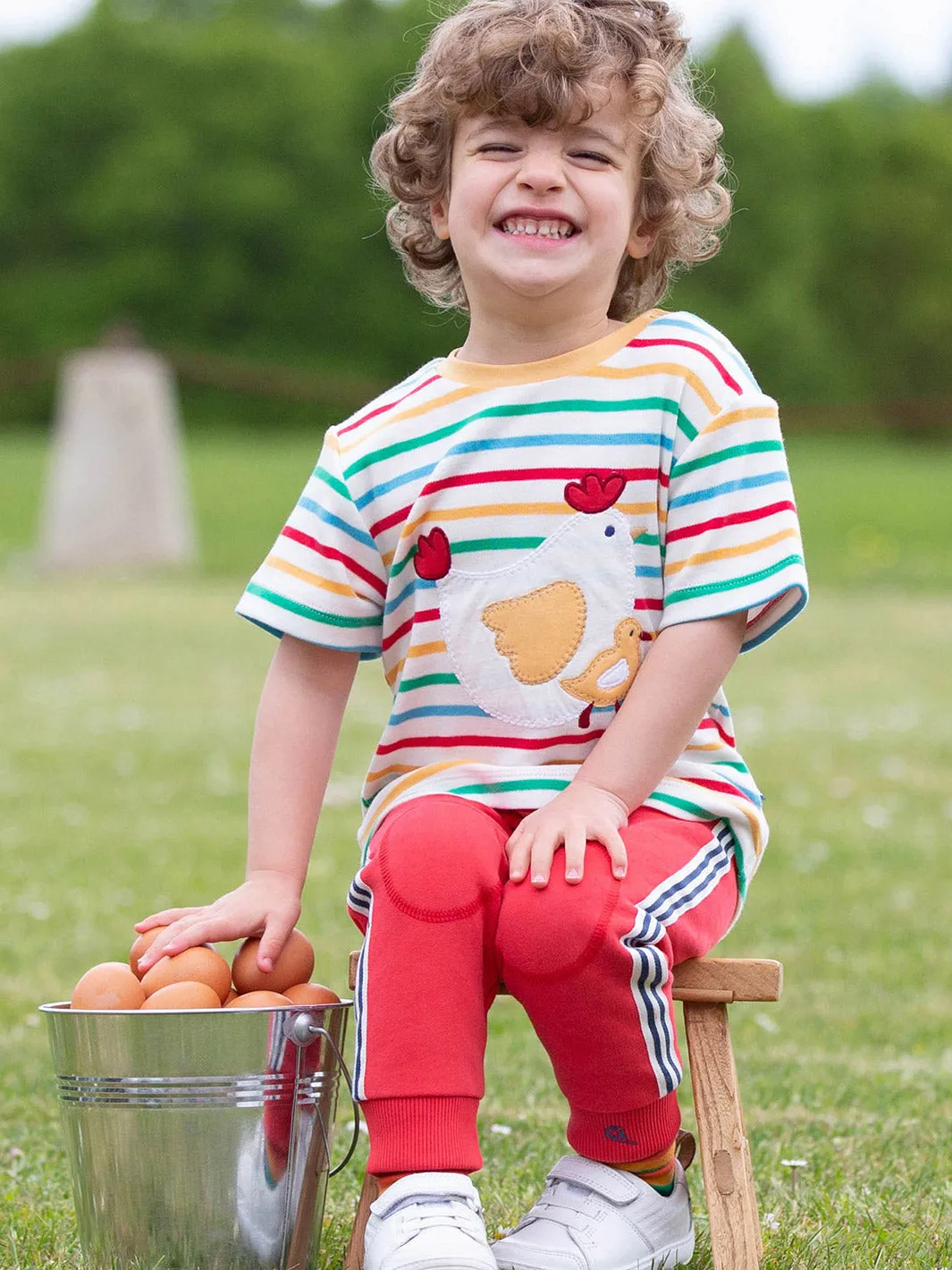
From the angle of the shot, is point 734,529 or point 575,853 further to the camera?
point 734,529

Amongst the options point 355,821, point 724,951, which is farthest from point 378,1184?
point 355,821

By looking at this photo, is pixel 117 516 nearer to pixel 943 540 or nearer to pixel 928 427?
pixel 943 540

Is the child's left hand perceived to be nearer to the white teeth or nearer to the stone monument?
the white teeth

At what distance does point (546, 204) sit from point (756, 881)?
3468 millimetres

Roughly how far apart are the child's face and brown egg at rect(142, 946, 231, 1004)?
0.92 meters

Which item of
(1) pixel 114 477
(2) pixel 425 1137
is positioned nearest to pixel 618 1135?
(2) pixel 425 1137

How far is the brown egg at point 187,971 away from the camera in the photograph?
7.26ft

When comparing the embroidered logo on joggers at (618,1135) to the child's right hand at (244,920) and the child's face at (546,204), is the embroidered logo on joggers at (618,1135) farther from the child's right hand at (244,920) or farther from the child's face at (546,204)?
the child's face at (546,204)

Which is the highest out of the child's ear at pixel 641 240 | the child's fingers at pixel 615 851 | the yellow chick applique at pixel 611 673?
the child's ear at pixel 641 240

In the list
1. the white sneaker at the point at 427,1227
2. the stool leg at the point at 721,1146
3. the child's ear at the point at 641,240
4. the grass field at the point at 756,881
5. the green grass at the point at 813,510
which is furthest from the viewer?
the green grass at the point at 813,510

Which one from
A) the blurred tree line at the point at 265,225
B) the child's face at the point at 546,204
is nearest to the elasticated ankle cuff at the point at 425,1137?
the child's face at the point at 546,204

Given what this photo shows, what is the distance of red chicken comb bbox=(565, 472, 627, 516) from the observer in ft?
7.64

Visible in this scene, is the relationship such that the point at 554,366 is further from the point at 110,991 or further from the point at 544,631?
the point at 110,991

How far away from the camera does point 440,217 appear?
103 inches
